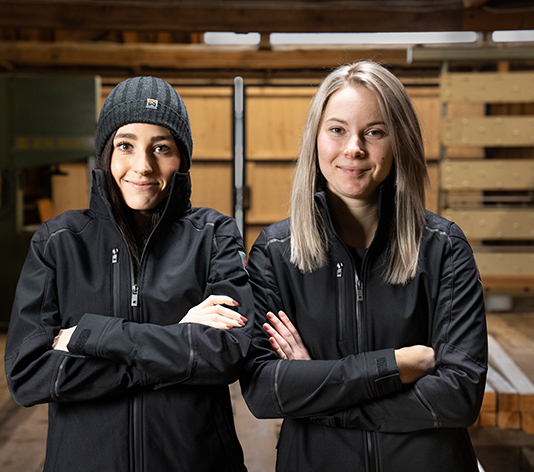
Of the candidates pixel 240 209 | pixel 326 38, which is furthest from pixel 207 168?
pixel 326 38

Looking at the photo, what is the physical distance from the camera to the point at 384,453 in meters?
1.59

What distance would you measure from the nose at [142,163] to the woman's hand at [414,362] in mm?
929

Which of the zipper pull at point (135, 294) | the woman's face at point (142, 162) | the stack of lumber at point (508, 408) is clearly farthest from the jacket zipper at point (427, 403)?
the stack of lumber at point (508, 408)

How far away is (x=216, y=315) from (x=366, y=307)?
458 mm

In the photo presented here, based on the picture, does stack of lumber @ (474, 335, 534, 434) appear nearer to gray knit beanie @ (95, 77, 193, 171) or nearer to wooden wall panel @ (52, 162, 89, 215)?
gray knit beanie @ (95, 77, 193, 171)

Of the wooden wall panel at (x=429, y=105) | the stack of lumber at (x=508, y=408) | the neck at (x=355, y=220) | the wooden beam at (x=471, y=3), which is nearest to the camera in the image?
the neck at (x=355, y=220)

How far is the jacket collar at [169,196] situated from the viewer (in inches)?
67.1

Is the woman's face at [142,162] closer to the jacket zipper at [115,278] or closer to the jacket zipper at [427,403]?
the jacket zipper at [115,278]

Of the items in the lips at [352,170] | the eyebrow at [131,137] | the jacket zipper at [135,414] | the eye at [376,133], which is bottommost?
the jacket zipper at [135,414]

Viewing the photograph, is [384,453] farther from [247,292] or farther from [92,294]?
[92,294]

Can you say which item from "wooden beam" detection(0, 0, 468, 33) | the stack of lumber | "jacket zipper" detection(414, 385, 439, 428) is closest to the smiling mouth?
"jacket zipper" detection(414, 385, 439, 428)

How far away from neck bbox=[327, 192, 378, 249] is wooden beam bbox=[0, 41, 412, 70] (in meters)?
4.77

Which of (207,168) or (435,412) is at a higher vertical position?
(207,168)

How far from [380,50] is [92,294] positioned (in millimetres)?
5458
